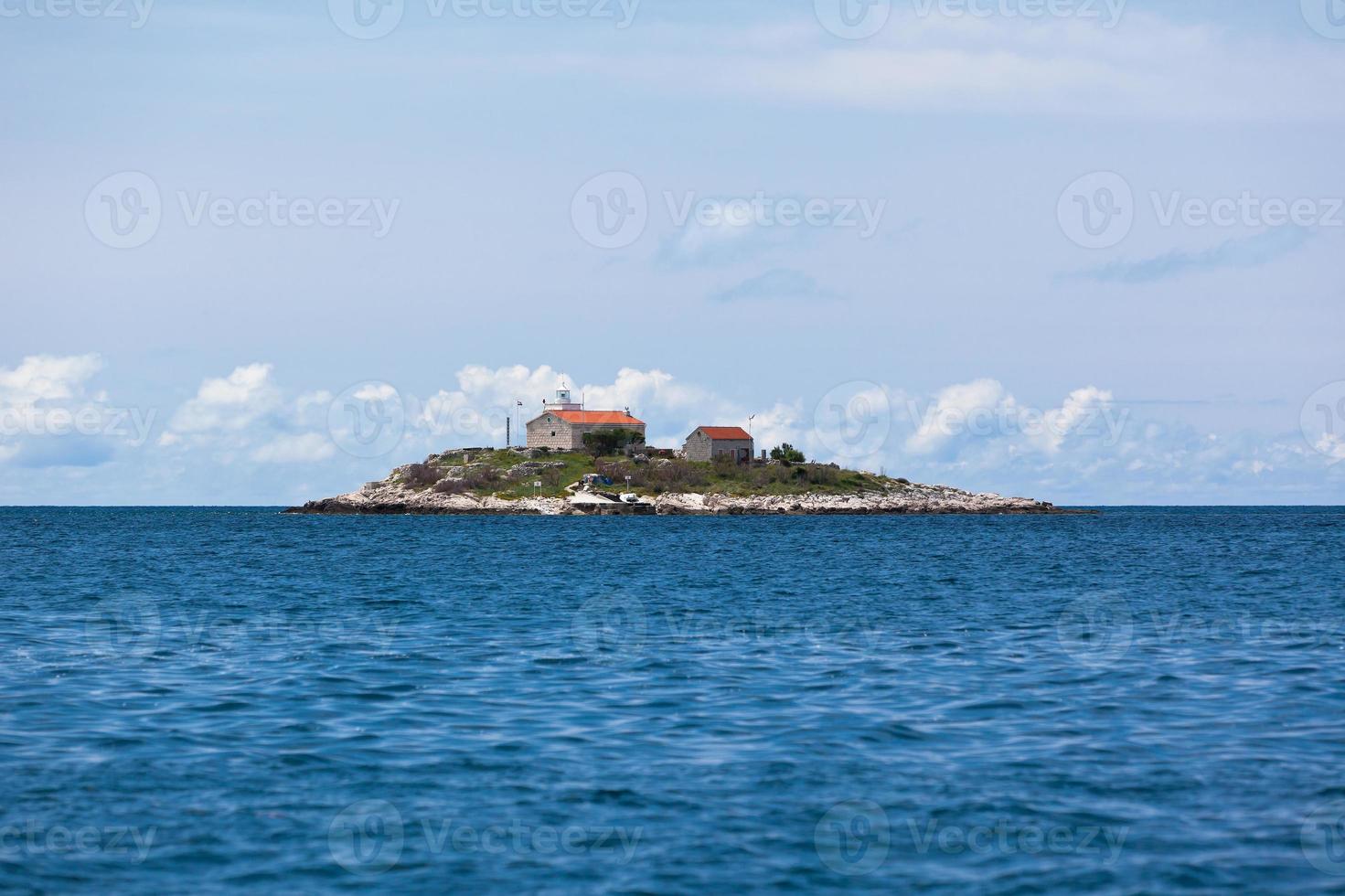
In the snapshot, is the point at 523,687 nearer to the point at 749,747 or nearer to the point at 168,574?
the point at 749,747

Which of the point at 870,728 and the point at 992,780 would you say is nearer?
the point at 992,780

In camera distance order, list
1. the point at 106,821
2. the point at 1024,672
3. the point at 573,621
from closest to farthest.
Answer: the point at 106,821 < the point at 1024,672 < the point at 573,621

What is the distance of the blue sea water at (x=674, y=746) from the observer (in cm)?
1504

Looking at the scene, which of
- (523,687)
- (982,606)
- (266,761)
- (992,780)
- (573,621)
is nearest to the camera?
(992,780)

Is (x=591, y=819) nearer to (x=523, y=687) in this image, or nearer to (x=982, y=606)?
(x=523, y=687)

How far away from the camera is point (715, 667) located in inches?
1203

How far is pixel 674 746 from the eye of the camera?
2139 centimetres

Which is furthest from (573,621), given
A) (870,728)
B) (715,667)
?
(870,728)

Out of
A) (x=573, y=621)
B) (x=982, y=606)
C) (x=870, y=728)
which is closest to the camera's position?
(x=870, y=728)

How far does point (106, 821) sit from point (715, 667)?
54.0 ft

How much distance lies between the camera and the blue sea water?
49.3 ft

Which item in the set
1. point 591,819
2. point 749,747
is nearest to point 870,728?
point 749,747

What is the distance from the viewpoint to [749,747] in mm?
21141

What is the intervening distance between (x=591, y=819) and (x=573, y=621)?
25.4m
